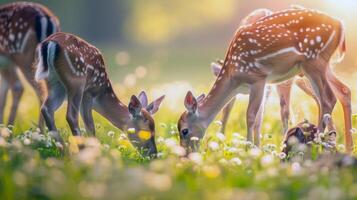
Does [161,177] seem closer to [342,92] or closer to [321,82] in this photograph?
[321,82]

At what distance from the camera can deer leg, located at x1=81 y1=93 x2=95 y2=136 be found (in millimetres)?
8352

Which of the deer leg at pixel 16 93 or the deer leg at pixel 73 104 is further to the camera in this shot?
the deer leg at pixel 16 93

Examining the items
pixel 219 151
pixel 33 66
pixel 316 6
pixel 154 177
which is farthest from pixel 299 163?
pixel 316 6

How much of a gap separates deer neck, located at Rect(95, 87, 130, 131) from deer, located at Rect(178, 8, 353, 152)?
710 mm

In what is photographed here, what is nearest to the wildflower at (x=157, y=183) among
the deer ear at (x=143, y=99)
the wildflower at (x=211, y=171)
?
the wildflower at (x=211, y=171)

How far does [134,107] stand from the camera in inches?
336

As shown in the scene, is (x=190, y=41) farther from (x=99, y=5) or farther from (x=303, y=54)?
(x=303, y=54)

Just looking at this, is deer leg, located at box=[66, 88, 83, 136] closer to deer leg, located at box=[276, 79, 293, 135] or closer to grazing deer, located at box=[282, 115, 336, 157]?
grazing deer, located at box=[282, 115, 336, 157]

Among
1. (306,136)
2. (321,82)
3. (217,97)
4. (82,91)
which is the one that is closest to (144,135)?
(82,91)

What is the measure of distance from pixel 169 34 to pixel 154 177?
1539 inches

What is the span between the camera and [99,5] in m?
43.5

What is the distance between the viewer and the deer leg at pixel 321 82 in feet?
27.2

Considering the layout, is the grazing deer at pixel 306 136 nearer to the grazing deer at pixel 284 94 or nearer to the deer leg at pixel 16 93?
the grazing deer at pixel 284 94

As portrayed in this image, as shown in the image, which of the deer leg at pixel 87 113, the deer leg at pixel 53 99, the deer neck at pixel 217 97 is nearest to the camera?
the deer leg at pixel 53 99
